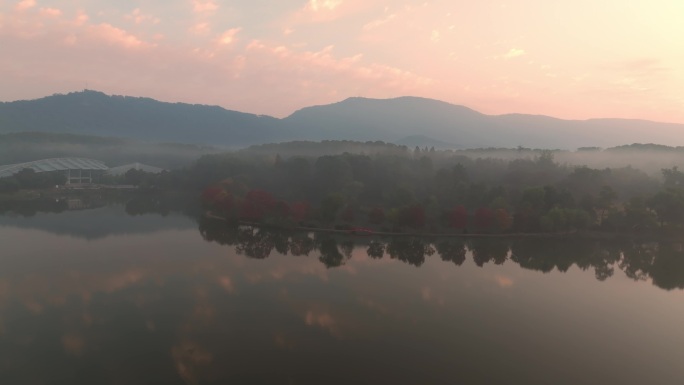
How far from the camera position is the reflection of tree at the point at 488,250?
2045 centimetres

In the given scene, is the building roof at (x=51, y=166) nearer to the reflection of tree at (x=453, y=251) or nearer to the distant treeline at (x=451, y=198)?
the distant treeline at (x=451, y=198)

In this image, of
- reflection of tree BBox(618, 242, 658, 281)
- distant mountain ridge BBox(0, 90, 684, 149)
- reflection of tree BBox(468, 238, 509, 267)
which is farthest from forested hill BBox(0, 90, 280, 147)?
reflection of tree BBox(618, 242, 658, 281)

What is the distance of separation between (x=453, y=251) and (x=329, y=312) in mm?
10767

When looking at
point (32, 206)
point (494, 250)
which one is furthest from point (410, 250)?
point (32, 206)

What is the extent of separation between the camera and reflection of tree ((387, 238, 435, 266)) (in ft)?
66.0

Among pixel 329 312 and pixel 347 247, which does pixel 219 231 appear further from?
pixel 329 312

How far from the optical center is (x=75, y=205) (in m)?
34.7

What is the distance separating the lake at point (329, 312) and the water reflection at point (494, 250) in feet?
0.54

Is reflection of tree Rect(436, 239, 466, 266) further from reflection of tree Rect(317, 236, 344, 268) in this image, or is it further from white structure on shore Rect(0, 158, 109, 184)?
white structure on shore Rect(0, 158, 109, 184)

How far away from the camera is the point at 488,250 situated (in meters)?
22.3

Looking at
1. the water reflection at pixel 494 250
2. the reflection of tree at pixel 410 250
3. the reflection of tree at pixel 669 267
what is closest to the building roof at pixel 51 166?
the water reflection at pixel 494 250

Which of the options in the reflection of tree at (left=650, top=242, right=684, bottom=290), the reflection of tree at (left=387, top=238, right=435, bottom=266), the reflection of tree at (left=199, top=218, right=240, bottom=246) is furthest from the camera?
the reflection of tree at (left=199, top=218, right=240, bottom=246)

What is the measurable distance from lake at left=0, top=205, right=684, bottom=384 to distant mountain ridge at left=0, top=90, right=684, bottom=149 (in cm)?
12280

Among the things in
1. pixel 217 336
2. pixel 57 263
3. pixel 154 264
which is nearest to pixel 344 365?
pixel 217 336
